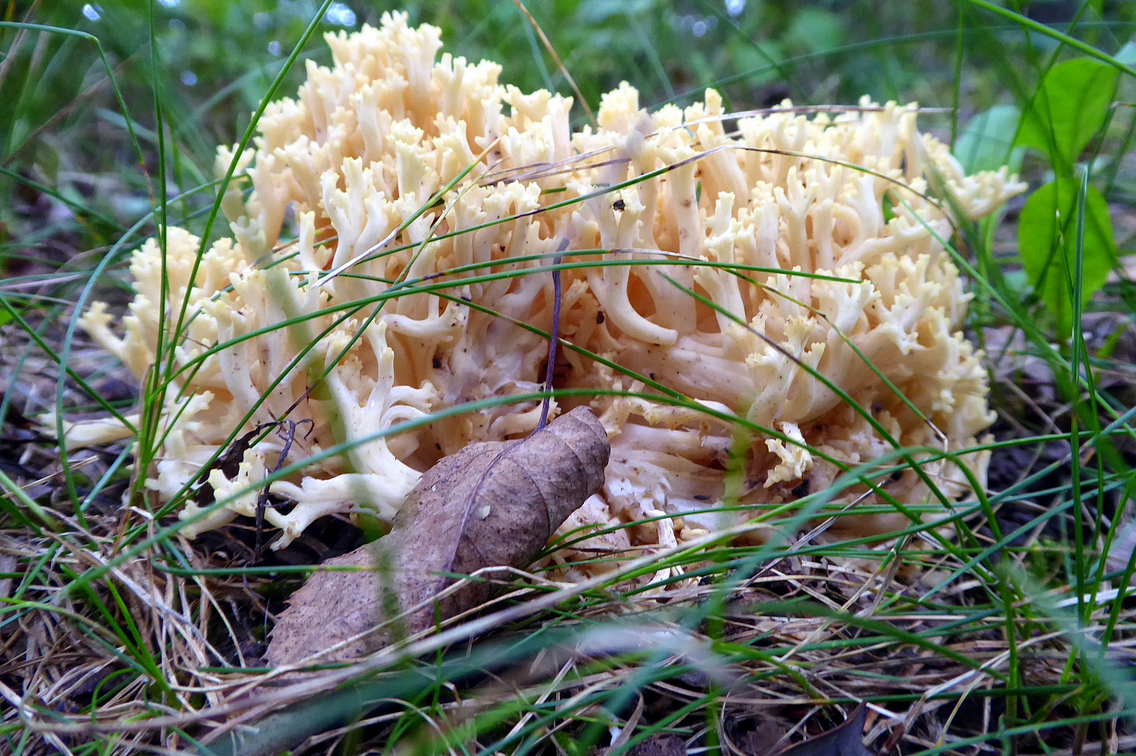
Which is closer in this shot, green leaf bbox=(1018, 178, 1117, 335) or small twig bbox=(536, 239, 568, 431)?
small twig bbox=(536, 239, 568, 431)

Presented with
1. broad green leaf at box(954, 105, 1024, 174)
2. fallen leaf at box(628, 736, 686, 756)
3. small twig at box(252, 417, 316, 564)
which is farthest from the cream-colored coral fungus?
broad green leaf at box(954, 105, 1024, 174)

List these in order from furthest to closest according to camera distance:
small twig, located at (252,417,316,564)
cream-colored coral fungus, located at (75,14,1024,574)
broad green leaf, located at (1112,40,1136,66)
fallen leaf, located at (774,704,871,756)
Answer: broad green leaf, located at (1112,40,1136,66), cream-colored coral fungus, located at (75,14,1024,574), small twig, located at (252,417,316,564), fallen leaf, located at (774,704,871,756)

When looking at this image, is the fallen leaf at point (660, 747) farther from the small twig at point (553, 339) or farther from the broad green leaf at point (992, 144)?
the broad green leaf at point (992, 144)

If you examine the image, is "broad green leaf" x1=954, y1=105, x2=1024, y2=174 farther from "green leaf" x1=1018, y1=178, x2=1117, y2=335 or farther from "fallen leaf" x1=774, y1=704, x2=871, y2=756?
"fallen leaf" x1=774, y1=704, x2=871, y2=756

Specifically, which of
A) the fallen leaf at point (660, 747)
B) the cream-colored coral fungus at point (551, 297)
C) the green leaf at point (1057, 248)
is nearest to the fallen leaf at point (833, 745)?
the fallen leaf at point (660, 747)

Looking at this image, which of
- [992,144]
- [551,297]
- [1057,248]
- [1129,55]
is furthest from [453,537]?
[992,144]

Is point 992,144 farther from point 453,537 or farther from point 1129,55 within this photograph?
point 453,537

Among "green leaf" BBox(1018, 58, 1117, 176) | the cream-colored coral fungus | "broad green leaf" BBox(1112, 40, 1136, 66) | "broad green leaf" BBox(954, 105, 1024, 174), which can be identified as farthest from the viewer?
"broad green leaf" BBox(954, 105, 1024, 174)
